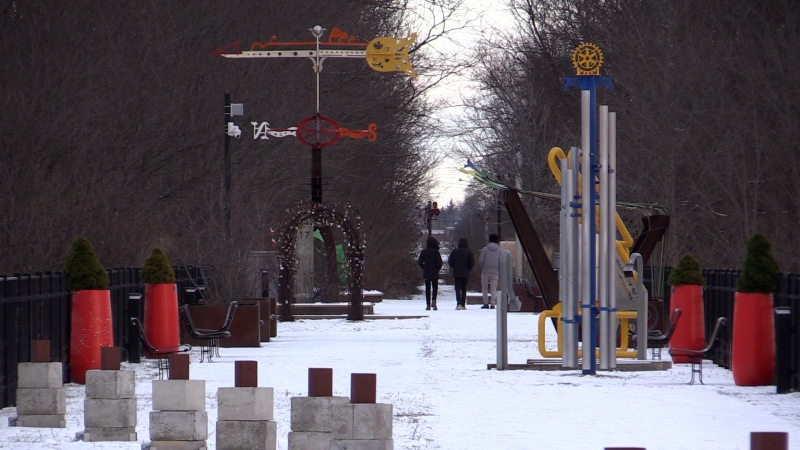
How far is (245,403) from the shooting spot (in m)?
8.85

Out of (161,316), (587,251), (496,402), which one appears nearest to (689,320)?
(587,251)

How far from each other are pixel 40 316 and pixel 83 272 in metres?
1.26

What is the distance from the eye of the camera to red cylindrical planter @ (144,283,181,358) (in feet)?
60.3

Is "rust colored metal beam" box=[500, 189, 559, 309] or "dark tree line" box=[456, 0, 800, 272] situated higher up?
"dark tree line" box=[456, 0, 800, 272]

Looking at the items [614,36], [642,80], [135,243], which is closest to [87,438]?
[135,243]

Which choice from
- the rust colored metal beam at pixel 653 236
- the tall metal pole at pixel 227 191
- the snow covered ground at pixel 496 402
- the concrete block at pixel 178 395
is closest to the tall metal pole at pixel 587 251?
the snow covered ground at pixel 496 402

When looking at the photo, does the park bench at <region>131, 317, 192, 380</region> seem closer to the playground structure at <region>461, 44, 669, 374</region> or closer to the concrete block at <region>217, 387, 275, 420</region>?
the playground structure at <region>461, 44, 669, 374</region>

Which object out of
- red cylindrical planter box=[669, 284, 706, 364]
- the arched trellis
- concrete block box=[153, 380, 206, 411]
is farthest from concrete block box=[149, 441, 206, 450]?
the arched trellis

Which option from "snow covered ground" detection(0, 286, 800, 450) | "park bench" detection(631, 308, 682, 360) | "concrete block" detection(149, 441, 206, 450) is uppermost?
"park bench" detection(631, 308, 682, 360)

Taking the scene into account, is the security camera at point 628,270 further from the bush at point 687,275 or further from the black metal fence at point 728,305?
the bush at point 687,275

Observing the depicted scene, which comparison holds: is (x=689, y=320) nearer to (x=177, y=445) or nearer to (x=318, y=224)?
(x=177, y=445)

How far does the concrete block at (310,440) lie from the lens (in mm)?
8500

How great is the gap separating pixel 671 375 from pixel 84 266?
6.30m

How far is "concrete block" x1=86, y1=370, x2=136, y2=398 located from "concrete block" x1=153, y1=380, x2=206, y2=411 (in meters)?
0.80
